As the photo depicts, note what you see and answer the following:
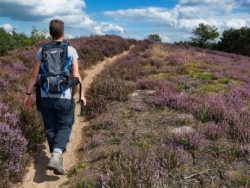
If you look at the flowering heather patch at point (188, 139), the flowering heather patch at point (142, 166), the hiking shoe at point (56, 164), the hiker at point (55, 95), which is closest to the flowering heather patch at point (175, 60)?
the flowering heather patch at point (188, 139)

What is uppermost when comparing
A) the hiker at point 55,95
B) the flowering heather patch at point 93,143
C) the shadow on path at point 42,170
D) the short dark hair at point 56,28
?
the short dark hair at point 56,28

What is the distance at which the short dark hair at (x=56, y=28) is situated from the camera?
521 centimetres

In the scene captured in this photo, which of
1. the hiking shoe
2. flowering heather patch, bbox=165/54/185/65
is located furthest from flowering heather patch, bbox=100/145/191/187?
flowering heather patch, bbox=165/54/185/65

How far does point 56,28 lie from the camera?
522 cm

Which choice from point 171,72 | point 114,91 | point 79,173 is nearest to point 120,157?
point 79,173

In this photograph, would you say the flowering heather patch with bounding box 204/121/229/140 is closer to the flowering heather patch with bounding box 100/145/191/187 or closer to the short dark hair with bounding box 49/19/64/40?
the flowering heather patch with bounding box 100/145/191/187

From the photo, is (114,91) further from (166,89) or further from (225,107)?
(225,107)

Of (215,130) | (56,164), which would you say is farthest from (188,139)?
(56,164)

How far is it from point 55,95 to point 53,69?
49 centimetres

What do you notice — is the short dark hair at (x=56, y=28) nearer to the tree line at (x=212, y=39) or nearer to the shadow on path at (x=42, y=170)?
the shadow on path at (x=42, y=170)

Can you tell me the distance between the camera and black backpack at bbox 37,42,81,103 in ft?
17.1

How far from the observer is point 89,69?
590 inches

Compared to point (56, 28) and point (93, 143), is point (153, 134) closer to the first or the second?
point (93, 143)

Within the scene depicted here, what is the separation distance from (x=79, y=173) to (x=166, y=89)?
15.5 feet
